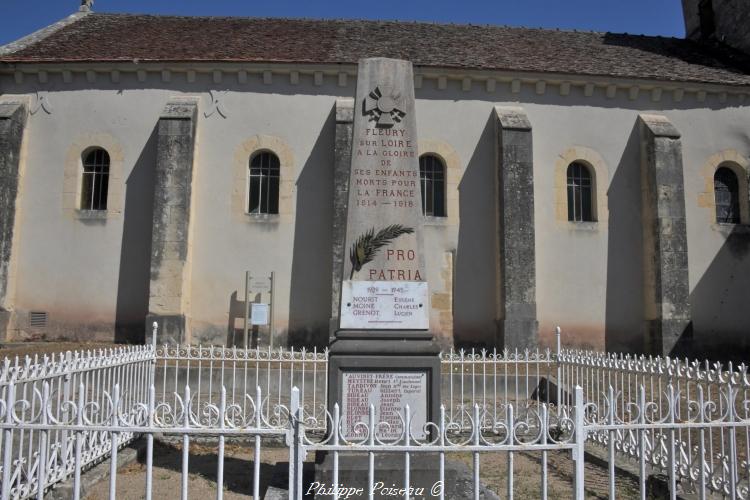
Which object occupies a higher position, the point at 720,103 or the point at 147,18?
the point at 147,18

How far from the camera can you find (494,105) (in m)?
17.0

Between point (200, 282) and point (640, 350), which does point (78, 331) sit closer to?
point (200, 282)

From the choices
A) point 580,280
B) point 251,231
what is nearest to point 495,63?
point 580,280

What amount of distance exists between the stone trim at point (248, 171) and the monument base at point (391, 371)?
1074 centimetres

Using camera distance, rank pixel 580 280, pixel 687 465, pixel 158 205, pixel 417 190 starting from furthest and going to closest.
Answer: pixel 580 280 → pixel 158 205 → pixel 417 190 → pixel 687 465

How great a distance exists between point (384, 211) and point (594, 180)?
12446 mm

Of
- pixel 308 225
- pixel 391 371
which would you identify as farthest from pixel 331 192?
pixel 391 371

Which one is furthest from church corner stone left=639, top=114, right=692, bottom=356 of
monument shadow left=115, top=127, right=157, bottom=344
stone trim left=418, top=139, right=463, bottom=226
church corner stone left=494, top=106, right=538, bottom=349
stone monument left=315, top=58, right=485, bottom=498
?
monument shadow left=115, top=127, right=157, bottom=344

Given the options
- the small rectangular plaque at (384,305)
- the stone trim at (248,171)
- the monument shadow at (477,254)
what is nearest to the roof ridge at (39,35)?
the stone trim at (248,171)

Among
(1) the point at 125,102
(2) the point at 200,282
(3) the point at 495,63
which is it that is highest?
(3) the point at 495,63

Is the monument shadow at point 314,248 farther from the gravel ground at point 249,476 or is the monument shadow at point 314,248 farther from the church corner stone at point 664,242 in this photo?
the church corner stone at point 664,242

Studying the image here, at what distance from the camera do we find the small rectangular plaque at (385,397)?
590 centimetres

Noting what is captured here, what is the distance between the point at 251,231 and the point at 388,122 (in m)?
10.4

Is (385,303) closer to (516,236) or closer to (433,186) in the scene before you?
(516,236)
